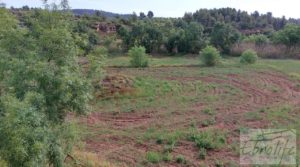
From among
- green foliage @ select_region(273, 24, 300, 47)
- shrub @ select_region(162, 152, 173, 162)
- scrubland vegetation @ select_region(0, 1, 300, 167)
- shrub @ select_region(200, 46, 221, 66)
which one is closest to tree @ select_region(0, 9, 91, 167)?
scrubland vegetation @ select_region(0, 1, 300, 167)

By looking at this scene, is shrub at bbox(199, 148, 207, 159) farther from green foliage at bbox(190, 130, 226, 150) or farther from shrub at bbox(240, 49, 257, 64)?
shrub at bbox(240, 49, 257, 64)

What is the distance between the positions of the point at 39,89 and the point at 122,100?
511 inches

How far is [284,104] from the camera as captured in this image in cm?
2008

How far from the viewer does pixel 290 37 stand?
138ft

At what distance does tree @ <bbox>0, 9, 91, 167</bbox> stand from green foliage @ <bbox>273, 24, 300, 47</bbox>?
3673 cm

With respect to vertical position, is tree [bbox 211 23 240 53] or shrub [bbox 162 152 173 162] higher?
tree [bbox 211 23 240 53]

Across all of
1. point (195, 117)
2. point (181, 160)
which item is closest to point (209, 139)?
point (181, 160)

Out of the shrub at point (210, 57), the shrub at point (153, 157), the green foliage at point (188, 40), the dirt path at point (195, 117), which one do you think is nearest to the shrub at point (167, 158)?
the shrub at point (153, 157)

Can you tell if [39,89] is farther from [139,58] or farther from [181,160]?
[139,58]

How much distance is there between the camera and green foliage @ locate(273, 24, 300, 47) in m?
41.6

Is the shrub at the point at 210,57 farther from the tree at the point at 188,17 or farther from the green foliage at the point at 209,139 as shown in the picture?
the tree at the point at 188,17

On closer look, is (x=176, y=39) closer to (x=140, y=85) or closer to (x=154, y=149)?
(x=140, y=85)

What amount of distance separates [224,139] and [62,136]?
789 centimetres

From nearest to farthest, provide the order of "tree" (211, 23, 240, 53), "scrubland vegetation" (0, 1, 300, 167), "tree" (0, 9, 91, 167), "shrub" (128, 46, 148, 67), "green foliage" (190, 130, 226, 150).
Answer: "tree" (0, 9, 91, 167) < "scrubland vegetation" (0, 1, 300, 167) < "green foliage" (190, 130, 226, 150) < "shrub" (128, 46, 148, 67) < "tree" (211, 23, 240, 53)
